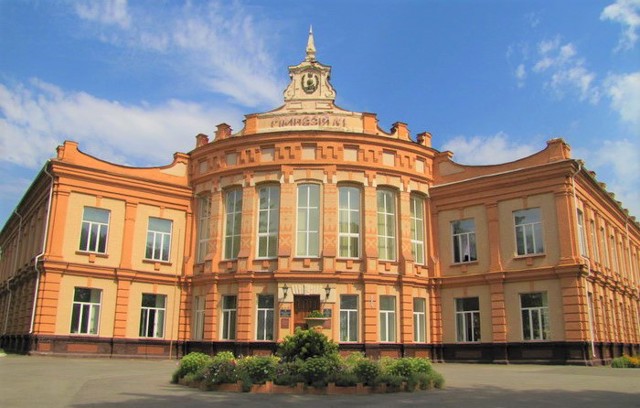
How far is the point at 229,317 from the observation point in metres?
31.0

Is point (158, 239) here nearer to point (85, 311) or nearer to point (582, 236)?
point (85, 311)

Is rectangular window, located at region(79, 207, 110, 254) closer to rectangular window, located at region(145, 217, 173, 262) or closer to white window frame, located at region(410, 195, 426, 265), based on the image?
rectangular window, located at region(145, 217, 173, 262)

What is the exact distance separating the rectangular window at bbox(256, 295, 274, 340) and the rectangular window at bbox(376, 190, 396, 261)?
6480 mm

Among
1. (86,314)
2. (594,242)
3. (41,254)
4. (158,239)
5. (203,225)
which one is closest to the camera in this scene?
(41,254)

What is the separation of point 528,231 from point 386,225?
7500 millimetres

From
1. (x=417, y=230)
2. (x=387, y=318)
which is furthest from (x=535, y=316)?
(x=417, y=230)

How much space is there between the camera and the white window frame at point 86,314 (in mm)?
29531

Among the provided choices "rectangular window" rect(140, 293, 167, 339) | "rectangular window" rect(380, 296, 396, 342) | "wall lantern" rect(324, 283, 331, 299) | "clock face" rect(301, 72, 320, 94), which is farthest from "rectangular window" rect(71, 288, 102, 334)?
"clock face" rect(301, 72, 320, 94)

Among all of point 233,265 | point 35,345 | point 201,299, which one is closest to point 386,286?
point 233,265

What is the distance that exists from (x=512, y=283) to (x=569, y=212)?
182 inches

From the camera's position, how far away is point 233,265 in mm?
31422

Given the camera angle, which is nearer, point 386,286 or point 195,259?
point 386,286

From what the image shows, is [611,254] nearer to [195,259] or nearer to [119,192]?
[195,259]

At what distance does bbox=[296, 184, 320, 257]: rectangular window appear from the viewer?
30.8m
